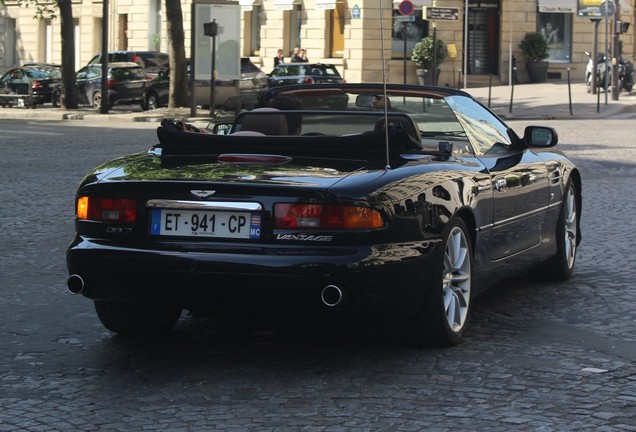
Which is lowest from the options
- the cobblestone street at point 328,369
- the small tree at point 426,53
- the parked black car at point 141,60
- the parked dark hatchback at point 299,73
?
the cobblestone street at point 328,369

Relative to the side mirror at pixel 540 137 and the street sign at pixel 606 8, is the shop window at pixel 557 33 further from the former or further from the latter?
the side mirror at pixel 540 137

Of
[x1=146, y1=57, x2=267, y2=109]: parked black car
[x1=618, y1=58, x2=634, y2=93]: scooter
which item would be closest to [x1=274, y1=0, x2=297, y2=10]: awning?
[x1=146, y1=57, x2=267, y2=109]: parked black car

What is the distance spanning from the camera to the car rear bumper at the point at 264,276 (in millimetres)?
5844

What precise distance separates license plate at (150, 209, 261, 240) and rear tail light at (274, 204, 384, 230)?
0.11 m

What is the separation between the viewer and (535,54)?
50.0 metres

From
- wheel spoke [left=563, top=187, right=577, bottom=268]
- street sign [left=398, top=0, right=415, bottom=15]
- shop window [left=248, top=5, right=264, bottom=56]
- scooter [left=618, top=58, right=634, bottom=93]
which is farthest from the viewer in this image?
shop window [left=248, top=5, right=264, bottom=56]

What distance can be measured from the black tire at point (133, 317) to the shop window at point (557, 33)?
4623 centimetres

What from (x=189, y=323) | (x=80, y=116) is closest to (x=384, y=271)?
(x=189, y=323)

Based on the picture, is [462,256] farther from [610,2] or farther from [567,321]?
[610,2]

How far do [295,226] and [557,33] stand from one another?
47.8 meters

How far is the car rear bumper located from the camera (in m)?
5.84

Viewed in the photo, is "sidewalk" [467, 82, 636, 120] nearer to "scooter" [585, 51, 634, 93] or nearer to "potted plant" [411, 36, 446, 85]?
"scooter" [585, 51, 634, 93]

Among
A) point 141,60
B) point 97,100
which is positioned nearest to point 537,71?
point 141,60

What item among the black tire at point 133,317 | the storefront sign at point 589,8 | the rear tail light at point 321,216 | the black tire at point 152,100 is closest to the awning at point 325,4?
the storefront sign at point 589,8
